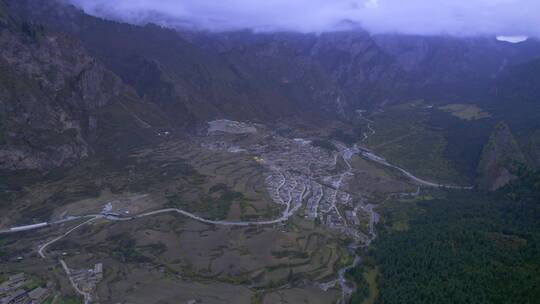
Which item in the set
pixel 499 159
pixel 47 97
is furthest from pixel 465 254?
pixel 47 97

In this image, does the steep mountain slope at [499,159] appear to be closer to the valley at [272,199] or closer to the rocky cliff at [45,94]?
the valley at [272,199]

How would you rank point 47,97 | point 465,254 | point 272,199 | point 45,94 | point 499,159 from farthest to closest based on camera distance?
point 45,94, point 47,97, point 499,159, point 272,199, point 465,254

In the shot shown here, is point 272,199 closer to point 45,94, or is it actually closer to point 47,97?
point 47,97

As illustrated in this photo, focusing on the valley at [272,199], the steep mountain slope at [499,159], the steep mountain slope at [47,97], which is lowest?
the valley at [272,199]

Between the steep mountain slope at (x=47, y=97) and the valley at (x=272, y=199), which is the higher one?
the steep mountain slope at (x=47, y=97)

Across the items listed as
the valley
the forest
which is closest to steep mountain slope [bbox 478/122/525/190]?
the forest

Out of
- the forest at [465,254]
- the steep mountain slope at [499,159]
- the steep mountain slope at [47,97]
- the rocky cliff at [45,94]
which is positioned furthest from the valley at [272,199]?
the rocky cliff at [45,94]

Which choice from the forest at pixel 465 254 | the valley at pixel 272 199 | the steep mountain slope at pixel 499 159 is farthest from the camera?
the steep mountain slope at pixel 499 159

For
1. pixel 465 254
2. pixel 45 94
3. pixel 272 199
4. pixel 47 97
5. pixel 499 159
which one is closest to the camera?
pixel 465 254

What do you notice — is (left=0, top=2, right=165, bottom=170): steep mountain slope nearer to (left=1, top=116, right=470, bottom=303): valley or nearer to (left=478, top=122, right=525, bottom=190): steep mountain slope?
(left=1, top=116, right=470, bottom=303): valley

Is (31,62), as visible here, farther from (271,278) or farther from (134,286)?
(271,278)

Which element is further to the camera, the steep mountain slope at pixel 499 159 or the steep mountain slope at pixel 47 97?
the steep mountain slope at pixel 47 97

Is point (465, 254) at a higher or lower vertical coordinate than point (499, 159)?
higher
